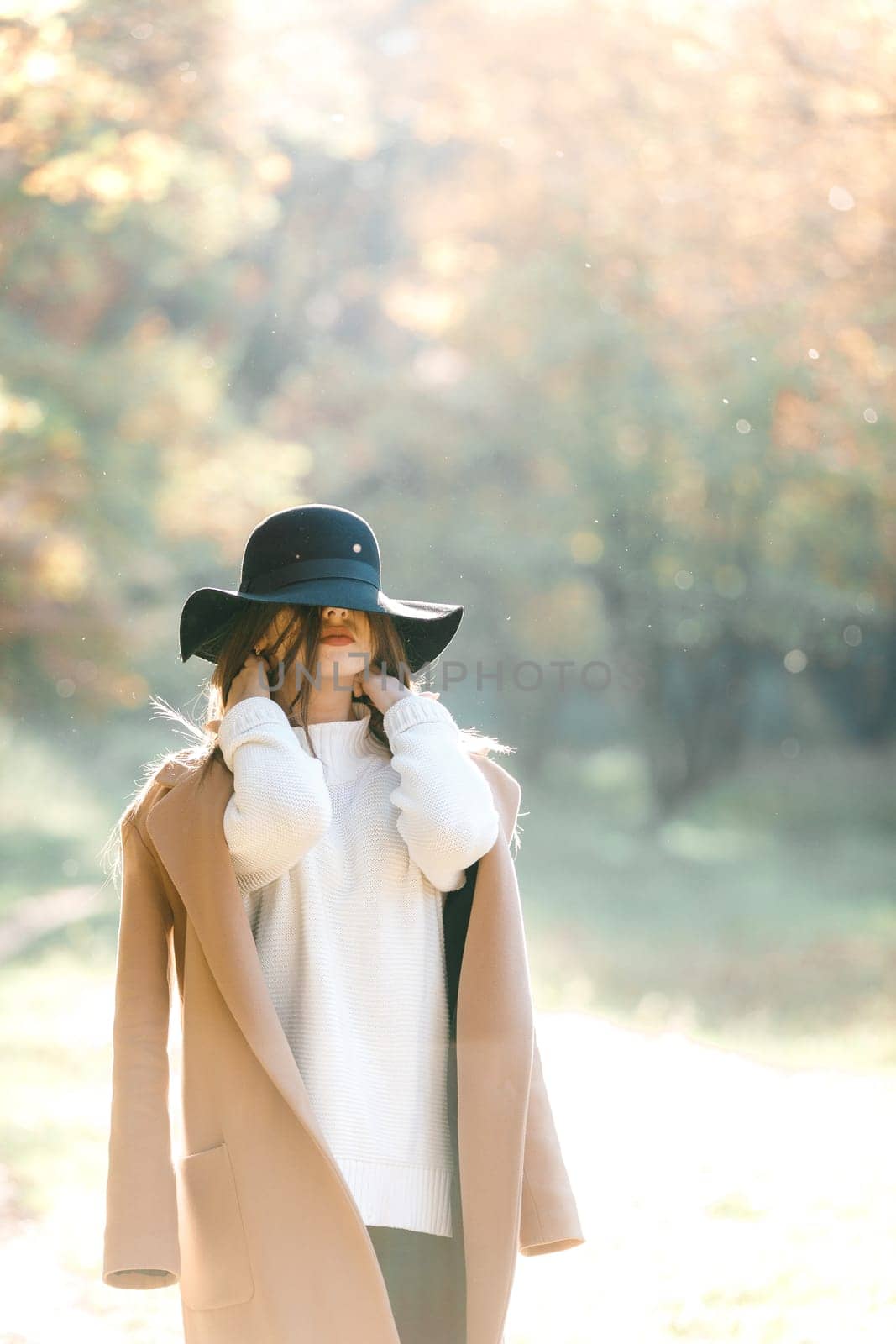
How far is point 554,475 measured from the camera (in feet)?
19.7

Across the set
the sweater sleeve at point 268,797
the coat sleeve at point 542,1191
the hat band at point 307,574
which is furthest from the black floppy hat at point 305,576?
the coat sleeve at point 542,1191

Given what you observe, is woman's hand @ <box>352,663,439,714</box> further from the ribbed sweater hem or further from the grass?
the grass

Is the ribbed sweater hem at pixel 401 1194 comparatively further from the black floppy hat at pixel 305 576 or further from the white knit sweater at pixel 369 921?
the black floppy hat at pixel 305 576

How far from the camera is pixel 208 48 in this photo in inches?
163

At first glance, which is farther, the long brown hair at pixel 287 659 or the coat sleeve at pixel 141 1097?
the long brown hair at pixel 287 659

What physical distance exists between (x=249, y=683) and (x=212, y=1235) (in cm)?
43

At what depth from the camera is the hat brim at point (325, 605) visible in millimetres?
1065

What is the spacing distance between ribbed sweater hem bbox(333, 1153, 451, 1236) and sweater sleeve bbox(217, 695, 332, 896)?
23cm

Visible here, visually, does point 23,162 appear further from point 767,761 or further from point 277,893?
point 767,761

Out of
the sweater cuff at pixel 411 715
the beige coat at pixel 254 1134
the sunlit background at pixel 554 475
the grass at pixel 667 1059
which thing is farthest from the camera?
the sunlit background at pixel 554 475

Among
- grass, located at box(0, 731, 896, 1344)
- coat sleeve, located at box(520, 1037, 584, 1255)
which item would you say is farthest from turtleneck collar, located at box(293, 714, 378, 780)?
grass, located at box(0, 731, 896, 1344)

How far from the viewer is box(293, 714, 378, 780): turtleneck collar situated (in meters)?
1.11

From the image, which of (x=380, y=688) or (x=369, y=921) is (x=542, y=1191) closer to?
(x=369, y=921)

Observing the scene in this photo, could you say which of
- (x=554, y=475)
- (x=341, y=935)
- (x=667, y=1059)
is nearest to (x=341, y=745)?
(x=341, y=935)
